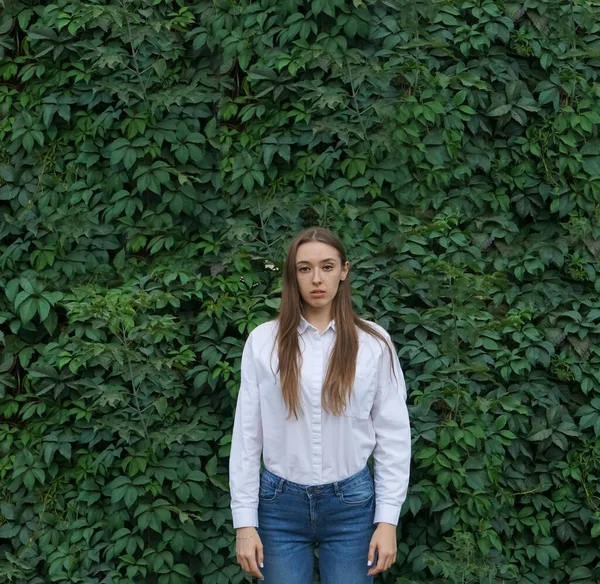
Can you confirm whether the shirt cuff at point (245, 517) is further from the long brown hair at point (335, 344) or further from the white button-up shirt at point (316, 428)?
the long brown hair at point (335, 344)

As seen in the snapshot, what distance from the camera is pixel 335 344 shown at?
7.48ft

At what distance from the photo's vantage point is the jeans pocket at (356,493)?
7.34ft

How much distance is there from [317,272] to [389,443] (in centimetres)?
49

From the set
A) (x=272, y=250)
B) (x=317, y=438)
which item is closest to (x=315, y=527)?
(x=317, y=438)

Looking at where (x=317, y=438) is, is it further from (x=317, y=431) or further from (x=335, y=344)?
(x=335, y=344)

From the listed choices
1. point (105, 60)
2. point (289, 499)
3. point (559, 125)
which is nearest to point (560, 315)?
point (559, 125)

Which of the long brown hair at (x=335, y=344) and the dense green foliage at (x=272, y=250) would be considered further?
the dense green foliage at (x=272, y=250)

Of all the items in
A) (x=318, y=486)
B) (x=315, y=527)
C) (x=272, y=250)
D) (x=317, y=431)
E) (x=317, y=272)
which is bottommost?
(x=272, y=250)

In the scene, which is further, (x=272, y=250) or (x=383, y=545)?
(x=272, y=250)

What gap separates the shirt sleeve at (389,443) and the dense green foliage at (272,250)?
1258 mm

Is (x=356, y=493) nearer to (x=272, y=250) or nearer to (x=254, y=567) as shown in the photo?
(x=254, y=567)

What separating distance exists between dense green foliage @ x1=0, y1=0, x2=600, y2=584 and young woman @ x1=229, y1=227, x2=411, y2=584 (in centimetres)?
129

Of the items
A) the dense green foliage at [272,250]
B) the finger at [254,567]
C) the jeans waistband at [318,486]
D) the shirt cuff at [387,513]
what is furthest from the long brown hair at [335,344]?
the dense green foliage at [272,250]

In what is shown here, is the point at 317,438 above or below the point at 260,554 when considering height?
above
